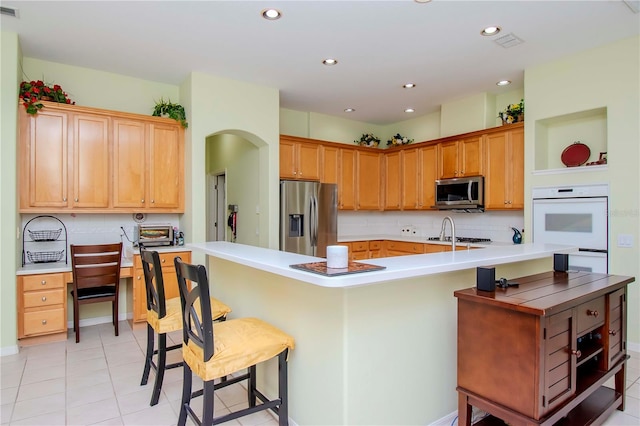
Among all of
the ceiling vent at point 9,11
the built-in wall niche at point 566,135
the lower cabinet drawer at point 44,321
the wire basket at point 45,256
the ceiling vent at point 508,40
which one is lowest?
the lower cabinet drawer at point 44,321

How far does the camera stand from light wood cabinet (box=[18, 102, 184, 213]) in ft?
12.3

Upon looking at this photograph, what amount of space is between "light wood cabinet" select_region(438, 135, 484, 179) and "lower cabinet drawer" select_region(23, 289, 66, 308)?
501 cm

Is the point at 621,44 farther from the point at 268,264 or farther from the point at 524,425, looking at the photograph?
the point at 268,264

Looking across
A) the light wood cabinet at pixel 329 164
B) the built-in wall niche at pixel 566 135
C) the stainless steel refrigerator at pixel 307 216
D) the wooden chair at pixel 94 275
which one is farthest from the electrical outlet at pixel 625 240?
the wooden chair at pixel 94 275

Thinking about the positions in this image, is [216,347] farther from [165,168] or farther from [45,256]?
[45,256]

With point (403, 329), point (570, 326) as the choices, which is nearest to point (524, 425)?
point (570, 326)

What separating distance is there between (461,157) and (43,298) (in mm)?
5260

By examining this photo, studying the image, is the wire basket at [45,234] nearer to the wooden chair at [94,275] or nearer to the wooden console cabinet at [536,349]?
the wooden chair at [94,275]

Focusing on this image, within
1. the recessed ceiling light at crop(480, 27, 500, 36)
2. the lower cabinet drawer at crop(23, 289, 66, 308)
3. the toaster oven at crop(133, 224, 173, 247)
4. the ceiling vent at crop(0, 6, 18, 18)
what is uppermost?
the ceiling vent at crop(0, 6, 18, 18)

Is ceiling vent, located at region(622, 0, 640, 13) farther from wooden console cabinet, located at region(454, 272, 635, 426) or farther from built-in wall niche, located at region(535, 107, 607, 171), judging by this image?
wooden console cabinet, located at region(454, 272, 635, 426)

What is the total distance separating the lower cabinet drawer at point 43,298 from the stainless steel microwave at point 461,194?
4.83 m

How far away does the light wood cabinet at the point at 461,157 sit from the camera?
4988 mm

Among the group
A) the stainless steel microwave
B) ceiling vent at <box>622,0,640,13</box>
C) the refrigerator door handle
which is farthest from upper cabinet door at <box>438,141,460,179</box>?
ceiling vent at <box>622,0,640,13</box>

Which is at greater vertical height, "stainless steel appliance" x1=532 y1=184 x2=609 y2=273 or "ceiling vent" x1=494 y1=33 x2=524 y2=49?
"ceiling vent" x1=494 y1=33 x2=524 y2=49
